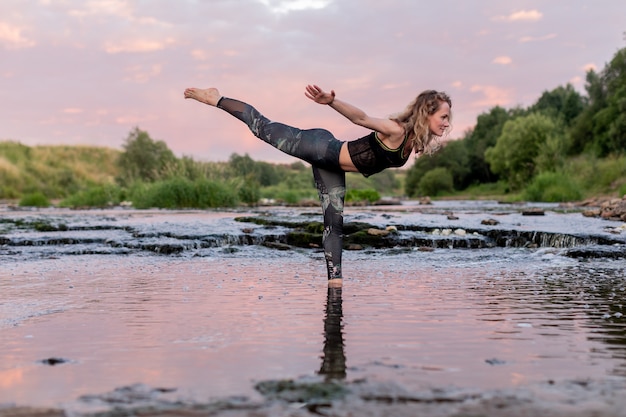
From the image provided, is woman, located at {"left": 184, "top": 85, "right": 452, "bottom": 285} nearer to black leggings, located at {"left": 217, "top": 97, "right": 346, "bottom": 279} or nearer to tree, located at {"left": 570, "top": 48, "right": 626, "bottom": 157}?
black leggings, located at {"left": 217, "top": 97, "right": 346, "bottom": 279}

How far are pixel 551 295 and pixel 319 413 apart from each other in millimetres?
3938

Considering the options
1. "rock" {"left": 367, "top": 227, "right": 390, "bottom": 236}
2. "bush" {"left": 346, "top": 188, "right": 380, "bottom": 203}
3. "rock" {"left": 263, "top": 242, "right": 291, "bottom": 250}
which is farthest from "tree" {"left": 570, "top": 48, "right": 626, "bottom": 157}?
"rock" {"left": 263, "top": 242, "right": 291, "bottom": 250}

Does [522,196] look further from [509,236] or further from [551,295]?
[551,295]

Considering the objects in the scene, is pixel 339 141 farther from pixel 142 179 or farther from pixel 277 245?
pixel 142 179

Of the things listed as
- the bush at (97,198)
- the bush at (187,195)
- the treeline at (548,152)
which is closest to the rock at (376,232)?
the bush at (187,195)

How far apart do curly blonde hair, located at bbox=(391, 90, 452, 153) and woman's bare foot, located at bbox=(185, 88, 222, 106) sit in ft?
6.64

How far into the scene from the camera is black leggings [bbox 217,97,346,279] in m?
6.56

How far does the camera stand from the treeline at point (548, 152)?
40.0 m

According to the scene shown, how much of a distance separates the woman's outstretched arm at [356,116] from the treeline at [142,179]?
24785mm

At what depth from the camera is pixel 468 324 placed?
4617 millimetres

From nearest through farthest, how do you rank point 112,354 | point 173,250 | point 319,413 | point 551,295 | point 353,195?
1. point 319,413
2. point 112,354
3. point 551,295
4. point 173,250
5. point 353,195

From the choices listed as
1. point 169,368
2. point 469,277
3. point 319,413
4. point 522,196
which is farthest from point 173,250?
point 522,196

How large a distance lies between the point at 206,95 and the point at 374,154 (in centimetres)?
205

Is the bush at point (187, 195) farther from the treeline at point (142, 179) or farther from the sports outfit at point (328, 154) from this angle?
the sports outfit at point (328, 154)
